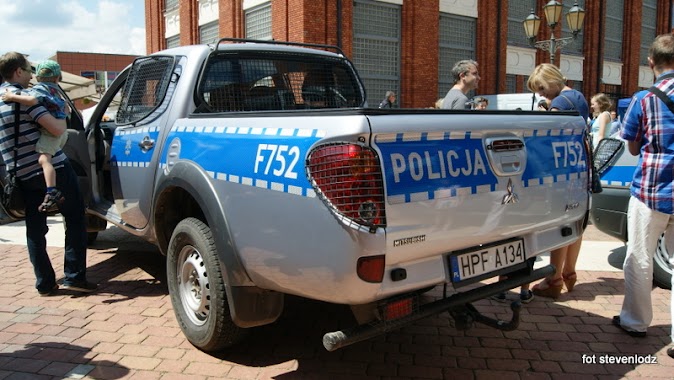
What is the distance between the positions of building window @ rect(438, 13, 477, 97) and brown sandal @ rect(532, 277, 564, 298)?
47.0ft

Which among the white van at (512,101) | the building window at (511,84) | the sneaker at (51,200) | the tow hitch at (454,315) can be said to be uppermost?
the building window at (511,84)

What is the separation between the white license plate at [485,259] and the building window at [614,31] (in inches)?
1004

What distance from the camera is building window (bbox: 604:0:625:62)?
81.5ft

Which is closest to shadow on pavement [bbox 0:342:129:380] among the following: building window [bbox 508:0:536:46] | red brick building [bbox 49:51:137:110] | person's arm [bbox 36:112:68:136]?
person's arm [bbox 36:112:68:136]

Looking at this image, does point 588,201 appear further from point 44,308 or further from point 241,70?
point 44,308

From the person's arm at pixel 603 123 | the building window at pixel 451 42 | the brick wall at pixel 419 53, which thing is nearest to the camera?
the person's arm at pixel 603 123

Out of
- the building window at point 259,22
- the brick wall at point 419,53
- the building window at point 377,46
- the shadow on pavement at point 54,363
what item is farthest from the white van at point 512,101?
the shadow on pavement at point 54,363

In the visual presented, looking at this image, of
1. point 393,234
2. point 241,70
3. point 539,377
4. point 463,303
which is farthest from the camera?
point 241,70

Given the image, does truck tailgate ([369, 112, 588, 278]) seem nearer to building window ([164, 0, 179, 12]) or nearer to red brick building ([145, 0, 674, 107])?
red brick building ([145, 0, 674, 107])

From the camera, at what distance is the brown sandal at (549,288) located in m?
4.42

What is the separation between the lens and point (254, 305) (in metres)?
2.95

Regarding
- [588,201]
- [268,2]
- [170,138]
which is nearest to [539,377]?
[588,201]

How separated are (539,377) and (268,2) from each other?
48.9 feet

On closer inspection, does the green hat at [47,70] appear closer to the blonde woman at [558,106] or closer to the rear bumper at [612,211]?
the blonde woman at [558,106]
